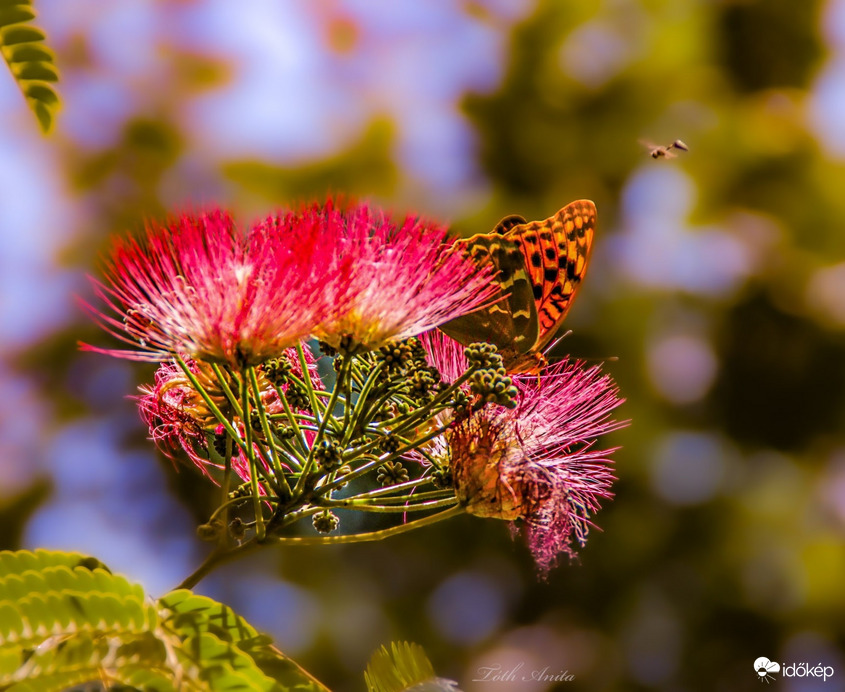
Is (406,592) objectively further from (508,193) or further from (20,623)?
(20,623)

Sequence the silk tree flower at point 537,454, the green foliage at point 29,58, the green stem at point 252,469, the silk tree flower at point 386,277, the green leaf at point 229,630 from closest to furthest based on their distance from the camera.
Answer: the green foliage at point 29,58, the green leaf at point 229,630, the green stem at point 252,469, the silk tree flower at point 386,277, the silk tree flower at point 537,454

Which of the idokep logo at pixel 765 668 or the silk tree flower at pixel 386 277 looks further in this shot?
the idokep logo at pixel 765 668

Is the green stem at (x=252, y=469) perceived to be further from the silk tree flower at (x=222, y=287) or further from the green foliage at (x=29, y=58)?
the green foliage at (x=29, y=58)

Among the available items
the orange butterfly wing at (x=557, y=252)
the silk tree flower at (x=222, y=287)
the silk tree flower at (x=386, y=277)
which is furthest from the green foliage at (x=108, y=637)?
the orange butterfly wing at (x=557, y=252)

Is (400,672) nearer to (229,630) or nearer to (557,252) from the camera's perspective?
(229,630)

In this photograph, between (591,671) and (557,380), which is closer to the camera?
(557,380)

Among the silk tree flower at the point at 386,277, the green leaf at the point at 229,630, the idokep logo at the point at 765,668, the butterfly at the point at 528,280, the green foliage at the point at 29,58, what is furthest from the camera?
the idokep logo at the point at 765,668

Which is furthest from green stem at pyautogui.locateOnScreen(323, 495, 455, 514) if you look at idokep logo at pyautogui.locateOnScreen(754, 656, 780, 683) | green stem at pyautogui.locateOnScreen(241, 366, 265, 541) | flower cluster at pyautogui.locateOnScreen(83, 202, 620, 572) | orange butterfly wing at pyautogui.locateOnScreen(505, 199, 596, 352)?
idokep logo at pyautogui.locateOnScreen(754, 656, 780, 683)

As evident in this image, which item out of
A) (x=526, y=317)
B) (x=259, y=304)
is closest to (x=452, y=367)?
(x=526, y=317)
